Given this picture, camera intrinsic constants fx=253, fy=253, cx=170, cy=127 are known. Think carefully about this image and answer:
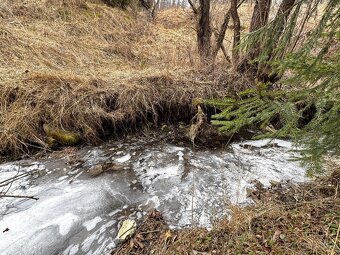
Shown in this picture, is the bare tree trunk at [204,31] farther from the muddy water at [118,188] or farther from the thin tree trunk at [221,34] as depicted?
the muddy water at [118,188]

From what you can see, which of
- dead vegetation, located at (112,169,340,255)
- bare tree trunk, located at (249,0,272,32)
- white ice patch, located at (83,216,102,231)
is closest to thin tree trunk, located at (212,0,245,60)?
bare tree trunk, located at (249,0,272,32)

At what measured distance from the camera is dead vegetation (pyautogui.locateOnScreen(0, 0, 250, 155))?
4203 millimetres

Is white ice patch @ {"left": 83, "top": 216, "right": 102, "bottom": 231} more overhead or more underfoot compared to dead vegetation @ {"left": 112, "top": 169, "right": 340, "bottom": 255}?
more underfoot

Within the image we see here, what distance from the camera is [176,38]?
907 centimetres

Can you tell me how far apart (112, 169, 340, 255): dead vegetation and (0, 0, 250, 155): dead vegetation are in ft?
7.95

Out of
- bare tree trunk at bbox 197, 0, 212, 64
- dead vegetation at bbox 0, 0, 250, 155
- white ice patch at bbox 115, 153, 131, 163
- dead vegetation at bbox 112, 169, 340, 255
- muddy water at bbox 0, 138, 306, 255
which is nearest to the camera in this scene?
dead vegetation at bbox 112, 169, 340, 255

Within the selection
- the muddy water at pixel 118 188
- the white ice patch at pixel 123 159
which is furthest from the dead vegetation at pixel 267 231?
the white ice patch at pixel 123 159

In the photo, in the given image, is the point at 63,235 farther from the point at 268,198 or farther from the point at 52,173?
the point at 268,198

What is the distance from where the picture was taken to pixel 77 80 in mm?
4707

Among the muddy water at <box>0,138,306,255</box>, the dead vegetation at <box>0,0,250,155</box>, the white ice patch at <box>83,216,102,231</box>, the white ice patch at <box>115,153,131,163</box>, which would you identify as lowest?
the white ice patch at <box>83,216,102,231</box>

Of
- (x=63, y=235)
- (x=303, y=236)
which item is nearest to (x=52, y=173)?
(x=63, y=235)

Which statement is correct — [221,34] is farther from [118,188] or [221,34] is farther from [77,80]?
[118,188]

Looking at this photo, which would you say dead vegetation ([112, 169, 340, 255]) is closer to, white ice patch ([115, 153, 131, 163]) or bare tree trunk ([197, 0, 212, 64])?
white ice patch ([115, 153, 131, 163])

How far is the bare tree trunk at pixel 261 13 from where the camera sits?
4758 millimetres
